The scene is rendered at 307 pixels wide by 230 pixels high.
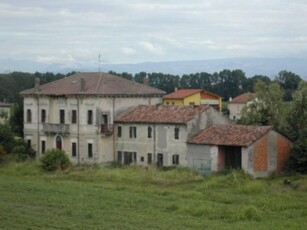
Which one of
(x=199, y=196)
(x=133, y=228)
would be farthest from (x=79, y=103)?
(x=133, y=228)

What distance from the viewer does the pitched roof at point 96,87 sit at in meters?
50.0

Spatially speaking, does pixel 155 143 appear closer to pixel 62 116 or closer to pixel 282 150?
pixel 62 116

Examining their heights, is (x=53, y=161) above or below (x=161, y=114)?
below

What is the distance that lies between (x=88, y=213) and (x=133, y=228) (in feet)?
12.7

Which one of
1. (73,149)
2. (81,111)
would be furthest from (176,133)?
(73,149)

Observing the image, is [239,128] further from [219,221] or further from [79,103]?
[219,221]

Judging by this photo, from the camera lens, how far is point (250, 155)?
41812 mm

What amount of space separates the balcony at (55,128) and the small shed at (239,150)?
11176 millimetres

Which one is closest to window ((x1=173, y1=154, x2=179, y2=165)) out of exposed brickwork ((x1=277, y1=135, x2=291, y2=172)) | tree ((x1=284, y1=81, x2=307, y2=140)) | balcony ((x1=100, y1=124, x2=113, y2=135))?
balcony ((x1=100, y1=124, x2=113, y2=135))

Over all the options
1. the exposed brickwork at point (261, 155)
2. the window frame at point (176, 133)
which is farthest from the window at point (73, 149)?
the exposed brickwork at point (261, 155)

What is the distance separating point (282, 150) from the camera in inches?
1720

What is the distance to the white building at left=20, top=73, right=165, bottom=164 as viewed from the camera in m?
49.6

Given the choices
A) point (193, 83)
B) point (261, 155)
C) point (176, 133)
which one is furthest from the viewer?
point (193, 83)

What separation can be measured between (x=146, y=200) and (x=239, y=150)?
40.2ft
